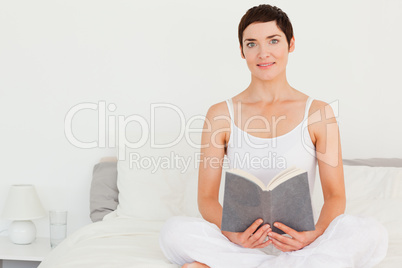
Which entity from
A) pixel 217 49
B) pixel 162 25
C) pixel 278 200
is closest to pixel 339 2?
pixel 217 49

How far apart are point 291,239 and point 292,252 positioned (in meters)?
0.05

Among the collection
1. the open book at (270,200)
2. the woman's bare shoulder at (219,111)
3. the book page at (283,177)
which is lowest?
the open book at (270,200)

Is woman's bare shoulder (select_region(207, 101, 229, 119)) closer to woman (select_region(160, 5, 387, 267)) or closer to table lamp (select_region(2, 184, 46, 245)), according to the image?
woman (select_region(160, 5, 387, 267))

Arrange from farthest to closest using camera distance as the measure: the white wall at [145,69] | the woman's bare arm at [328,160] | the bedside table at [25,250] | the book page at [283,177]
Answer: the white wall at [145,69], the bedside table at [25,250], the woman's bare arm at [328,160], the book page at [283,177]

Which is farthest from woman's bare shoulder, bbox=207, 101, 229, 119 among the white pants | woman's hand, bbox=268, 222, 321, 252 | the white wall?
the white wall

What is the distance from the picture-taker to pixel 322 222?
5.74ft

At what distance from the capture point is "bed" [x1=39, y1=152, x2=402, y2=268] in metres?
1.89

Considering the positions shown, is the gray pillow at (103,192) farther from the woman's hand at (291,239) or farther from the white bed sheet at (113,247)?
the woman's hand at (291,239)

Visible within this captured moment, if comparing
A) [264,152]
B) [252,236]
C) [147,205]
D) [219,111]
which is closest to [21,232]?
[147,205]

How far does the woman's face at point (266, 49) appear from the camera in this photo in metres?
1.91

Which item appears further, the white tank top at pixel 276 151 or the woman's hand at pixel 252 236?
the white tank top at pixel 276 151

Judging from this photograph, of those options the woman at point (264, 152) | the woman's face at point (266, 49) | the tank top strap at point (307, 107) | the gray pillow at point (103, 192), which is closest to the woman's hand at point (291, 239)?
the woman at point (264, 152)

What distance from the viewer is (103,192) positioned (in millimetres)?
2686

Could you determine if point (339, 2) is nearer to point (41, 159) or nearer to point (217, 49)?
point (217, 49)
